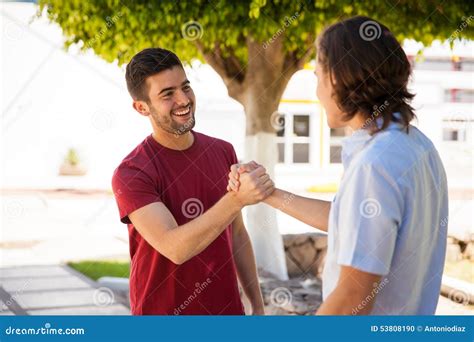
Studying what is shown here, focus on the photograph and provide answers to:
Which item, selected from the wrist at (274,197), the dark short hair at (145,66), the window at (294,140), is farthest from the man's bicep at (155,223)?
the window at (294,140)

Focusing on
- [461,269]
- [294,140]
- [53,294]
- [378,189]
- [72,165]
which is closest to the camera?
[378,189]

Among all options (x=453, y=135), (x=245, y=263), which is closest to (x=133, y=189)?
(x=245, y=263)

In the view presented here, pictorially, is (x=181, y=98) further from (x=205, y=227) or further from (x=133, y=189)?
(x=205, y=227)

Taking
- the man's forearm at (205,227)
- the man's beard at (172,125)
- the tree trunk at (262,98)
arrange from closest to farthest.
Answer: the man's forearm at (205,227), the man's beard at (172,125), the tree trunk at (262,98)

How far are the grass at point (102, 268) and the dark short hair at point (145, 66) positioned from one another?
5.11m

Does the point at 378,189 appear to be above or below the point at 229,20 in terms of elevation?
below

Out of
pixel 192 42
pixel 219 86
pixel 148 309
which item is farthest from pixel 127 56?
pixel 219 86

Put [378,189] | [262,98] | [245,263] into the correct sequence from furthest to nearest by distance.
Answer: [262,98] < [245,263] < [378,189]

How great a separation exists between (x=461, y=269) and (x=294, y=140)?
34.2 feet

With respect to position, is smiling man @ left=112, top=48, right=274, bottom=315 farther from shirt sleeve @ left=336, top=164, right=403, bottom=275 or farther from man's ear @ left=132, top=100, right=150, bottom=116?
shirt sleeve @ left=336, top=164, right=403, bottom=275

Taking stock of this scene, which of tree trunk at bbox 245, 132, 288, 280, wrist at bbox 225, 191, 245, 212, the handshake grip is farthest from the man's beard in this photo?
tree trunk at bbox 245, 132, 288, 280

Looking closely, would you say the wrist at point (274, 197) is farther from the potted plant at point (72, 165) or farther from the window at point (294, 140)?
the potted plant at point (72, 165)

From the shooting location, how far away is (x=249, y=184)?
239cm

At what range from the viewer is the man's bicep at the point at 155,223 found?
7.64 feet
